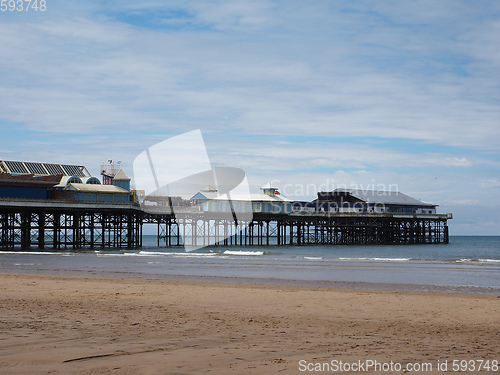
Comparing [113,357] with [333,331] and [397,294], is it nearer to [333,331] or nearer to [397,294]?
[333,331]

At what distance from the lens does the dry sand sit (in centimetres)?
680

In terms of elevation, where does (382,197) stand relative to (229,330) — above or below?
above

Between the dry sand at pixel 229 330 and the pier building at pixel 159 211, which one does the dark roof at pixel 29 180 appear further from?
the dry sand at pixel 229 330

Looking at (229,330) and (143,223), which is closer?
(229,330)

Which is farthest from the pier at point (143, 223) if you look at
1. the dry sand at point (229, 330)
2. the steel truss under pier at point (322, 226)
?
the dry sand at point (229, 330)

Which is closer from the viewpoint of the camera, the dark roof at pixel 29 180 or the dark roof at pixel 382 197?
the dark roof at pixel 29 180

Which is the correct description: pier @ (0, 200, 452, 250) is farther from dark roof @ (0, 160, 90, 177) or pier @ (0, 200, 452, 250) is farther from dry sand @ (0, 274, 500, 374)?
dry sand @ (0, 274, 500, 374)

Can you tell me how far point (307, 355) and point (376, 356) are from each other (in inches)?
35.8

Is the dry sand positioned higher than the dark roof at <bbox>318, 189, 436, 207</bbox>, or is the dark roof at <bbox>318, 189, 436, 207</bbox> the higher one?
the dark roof at <bbox>318, 189, 436, 207</bbox>

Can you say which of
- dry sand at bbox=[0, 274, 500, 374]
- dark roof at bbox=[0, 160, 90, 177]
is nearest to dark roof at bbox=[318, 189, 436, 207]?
dark roof at bbox=[0, 160, 90, 177]

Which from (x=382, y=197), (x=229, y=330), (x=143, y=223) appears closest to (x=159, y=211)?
(x=143, y=223)

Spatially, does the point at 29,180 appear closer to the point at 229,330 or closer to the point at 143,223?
the point at 143,223

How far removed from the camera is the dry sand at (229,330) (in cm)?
680

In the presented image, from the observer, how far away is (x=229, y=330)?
9250mm
